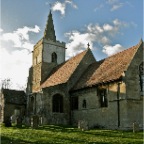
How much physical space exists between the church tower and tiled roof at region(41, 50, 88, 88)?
93.1 inches

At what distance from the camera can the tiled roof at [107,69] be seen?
25.0 metres

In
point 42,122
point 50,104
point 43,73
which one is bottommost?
point 42,122

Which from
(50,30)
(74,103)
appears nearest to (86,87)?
(74,103)

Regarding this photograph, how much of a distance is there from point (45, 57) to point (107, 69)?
14.9 meters

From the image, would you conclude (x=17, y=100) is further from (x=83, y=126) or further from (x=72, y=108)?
(x=83, y=126)

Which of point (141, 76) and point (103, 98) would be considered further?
point (103, 98)

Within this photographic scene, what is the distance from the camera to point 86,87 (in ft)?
93.2

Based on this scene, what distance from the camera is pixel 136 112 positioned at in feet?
77.2

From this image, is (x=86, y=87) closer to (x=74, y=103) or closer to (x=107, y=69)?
(x=107, y=69)

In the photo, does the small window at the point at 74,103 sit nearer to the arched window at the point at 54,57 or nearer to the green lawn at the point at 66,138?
the arched window at the point at 54,57

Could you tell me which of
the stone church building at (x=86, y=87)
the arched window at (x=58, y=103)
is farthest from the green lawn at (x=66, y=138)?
the arched window at (x=58, y=103)

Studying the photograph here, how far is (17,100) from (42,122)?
14361 millimetres

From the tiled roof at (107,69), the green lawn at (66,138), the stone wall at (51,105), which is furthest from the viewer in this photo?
the stone wall at (51,105)

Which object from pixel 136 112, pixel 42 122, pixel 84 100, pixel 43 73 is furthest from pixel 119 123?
pixel 43 73
